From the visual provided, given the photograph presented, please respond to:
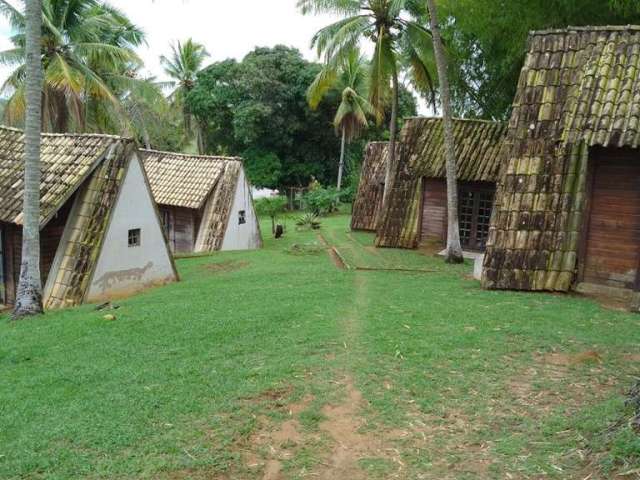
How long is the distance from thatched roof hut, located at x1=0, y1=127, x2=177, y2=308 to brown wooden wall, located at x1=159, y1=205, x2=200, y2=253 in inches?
297

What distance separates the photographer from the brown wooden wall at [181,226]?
77.4 feet

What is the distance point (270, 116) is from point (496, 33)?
75.0ft

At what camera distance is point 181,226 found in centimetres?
2380

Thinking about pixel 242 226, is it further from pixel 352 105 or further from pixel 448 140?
pixel 352 105

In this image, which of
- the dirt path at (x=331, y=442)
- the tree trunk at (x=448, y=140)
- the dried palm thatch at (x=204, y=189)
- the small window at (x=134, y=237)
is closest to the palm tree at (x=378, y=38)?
the tree trunk at (x=448, y=140)

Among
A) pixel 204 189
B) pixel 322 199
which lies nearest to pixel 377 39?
pixel 204 189

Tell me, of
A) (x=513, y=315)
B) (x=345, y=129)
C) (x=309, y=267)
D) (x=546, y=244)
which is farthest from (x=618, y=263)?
(x=345, y=129)

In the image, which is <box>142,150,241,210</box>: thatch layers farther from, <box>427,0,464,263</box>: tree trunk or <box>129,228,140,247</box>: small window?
<box>427,0,464,263</box>: tree trunk

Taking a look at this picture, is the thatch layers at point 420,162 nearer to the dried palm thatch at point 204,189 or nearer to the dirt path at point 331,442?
the dried palm thatch at point 204,189

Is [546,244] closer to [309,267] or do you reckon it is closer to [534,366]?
[534,366]

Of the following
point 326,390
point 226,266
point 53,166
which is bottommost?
point 226,266

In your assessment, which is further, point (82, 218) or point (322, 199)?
point (322, 199)

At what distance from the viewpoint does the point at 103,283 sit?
14641mm

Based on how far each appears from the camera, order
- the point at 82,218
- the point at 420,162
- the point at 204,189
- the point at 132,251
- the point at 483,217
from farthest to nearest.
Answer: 1. the point at 204,189
2. the point at 420,162
3. the point at 483,217
4. the point at 132,251
5. the point at 82,218
